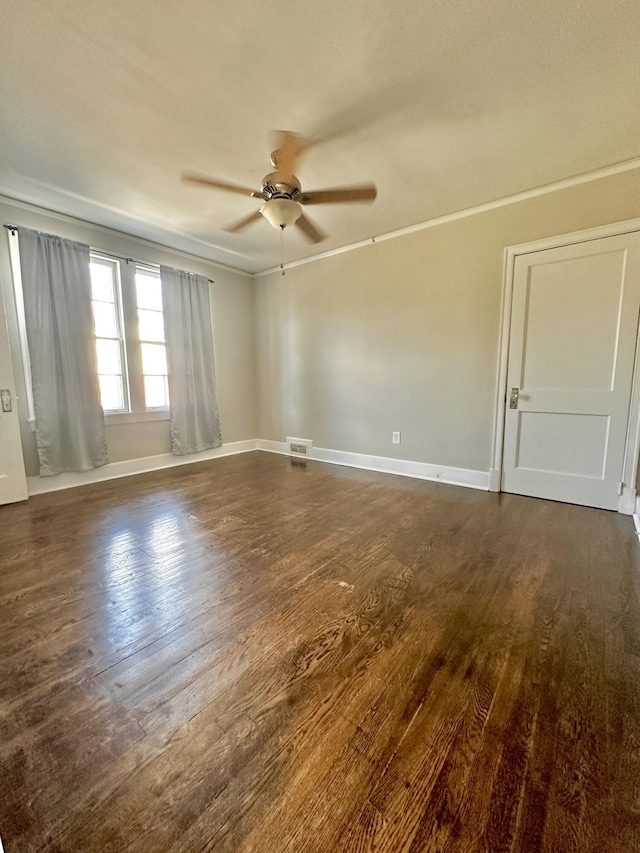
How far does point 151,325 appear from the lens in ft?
13.4

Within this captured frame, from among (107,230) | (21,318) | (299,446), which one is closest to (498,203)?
(299,446)

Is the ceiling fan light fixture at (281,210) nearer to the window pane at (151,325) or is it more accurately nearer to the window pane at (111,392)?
the window pane at (151,325)

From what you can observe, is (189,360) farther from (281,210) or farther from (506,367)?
(506,367)

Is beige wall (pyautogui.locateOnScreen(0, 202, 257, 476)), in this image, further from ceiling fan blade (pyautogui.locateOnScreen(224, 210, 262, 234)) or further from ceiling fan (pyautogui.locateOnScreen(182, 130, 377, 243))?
ceiling fan (pyautogui.locateOnScreen(182, 130, 377, 243))

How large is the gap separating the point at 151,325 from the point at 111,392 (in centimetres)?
92

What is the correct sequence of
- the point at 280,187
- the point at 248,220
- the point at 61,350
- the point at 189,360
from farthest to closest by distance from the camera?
the point at 189,360 < the point at 61,350 < the point at 248,220 < the point at 280,187

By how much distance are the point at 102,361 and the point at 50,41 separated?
8.61 ft

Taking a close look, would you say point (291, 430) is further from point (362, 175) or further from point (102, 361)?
point (362, 175)

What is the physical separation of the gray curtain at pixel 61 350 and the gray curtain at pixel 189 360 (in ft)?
2.76

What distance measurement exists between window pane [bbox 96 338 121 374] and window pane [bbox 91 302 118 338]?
8 centimetres

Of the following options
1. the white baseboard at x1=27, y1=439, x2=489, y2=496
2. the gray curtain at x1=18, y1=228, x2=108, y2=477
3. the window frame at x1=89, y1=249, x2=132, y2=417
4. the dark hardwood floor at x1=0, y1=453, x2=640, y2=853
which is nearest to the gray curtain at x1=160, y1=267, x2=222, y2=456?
the white baseboard at x1=27, y1=439, x2=489, y2=496

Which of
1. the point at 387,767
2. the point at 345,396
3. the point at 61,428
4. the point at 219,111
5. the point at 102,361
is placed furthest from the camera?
the point at 345,396

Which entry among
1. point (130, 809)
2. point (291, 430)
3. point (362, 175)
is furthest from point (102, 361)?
point (130, 809)

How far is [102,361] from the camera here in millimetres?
3738
